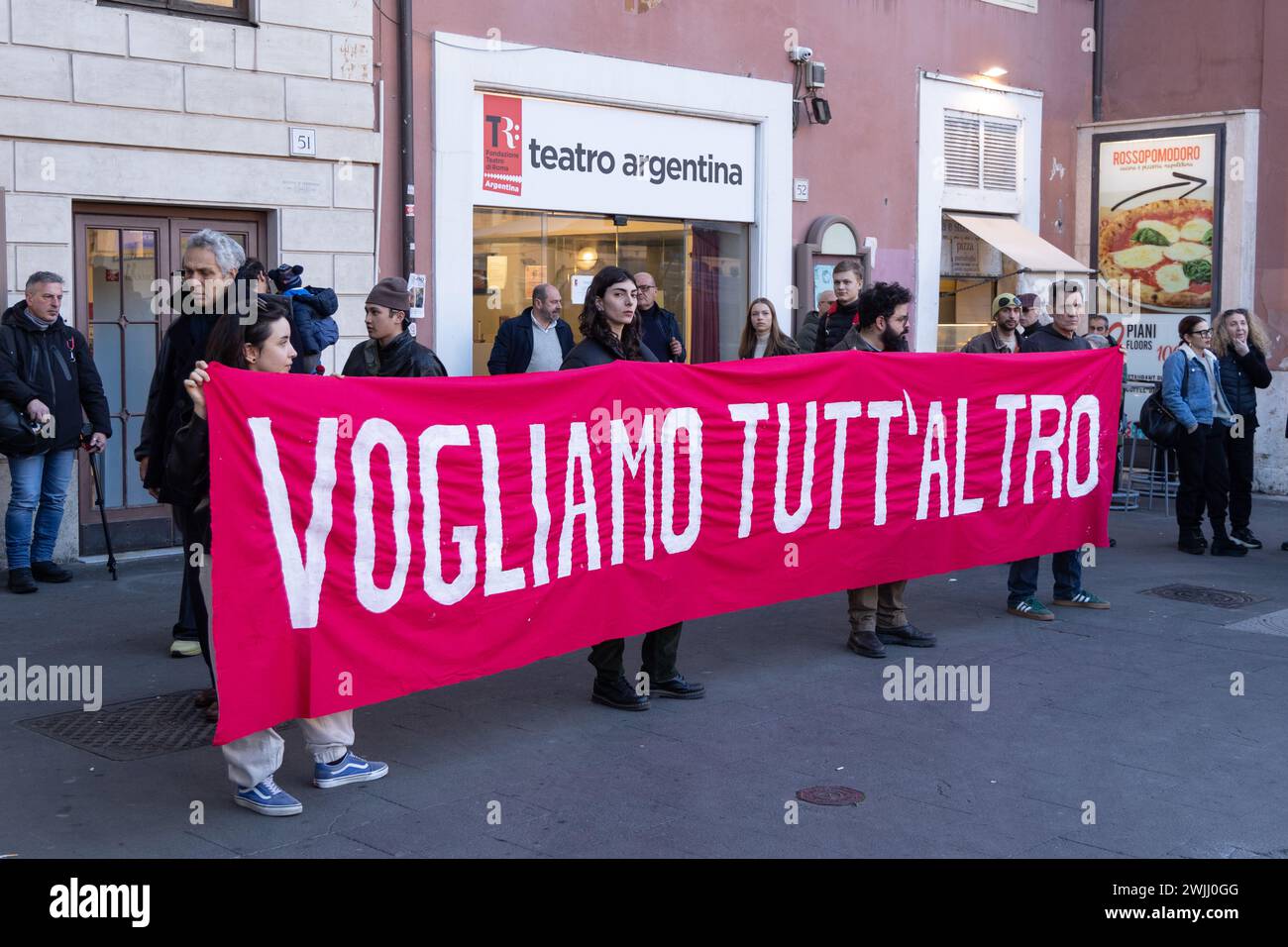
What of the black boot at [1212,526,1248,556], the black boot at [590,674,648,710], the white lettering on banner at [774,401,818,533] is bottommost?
the black boot at [590,674,648,710]

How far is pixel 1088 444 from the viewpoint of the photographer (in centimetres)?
955

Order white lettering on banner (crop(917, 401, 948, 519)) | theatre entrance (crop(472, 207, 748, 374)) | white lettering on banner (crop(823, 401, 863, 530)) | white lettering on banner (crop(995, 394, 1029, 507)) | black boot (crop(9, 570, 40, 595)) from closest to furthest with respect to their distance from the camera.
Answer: white lettering on banner (crop(823, 401, 863, 530)) < white lettering on banner (crop(917, 401, 948, 519)) < white lettering on banner (crop(995, 394, 1029, 507)) < black boot (crop(9, 570, 40, 595)) < theatre entrance (crop(472, 207, 748, 374))

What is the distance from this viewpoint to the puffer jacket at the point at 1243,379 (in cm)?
1279

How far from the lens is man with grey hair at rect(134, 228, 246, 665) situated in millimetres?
6719

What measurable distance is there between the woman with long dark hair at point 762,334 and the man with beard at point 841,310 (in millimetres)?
434

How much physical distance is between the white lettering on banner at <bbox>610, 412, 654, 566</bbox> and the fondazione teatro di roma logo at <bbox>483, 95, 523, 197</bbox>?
6214 mm

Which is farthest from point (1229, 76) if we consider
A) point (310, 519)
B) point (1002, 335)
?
point (310, 519)

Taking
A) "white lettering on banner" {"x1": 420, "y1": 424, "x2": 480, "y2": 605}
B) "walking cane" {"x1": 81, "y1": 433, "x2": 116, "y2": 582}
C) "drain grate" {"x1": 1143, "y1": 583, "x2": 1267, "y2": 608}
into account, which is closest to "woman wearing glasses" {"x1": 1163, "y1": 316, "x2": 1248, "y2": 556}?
"drain grate" {"x1": 1143, "y1": 583, "x2": 1267, "y2": 608}

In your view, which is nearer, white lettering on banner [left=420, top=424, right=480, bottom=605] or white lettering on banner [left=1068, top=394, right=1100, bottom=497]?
white lettering on banner [left=420, top=424, right=480, bottom=605]

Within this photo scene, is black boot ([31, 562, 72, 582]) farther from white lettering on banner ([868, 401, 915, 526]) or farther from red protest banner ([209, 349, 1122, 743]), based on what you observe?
white lettering on banner ([868, 401, 915, 526])

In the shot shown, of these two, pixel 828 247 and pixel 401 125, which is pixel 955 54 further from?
pixel 401 125

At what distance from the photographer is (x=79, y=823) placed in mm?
5395

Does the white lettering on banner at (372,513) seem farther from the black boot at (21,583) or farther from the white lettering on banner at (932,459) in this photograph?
the black boot at (21,583)

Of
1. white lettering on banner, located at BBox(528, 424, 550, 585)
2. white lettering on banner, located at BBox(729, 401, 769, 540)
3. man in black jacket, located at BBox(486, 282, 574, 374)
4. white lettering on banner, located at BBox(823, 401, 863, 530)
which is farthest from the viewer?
man in black jacket, located at BBox(486, 282, 574, 374)
